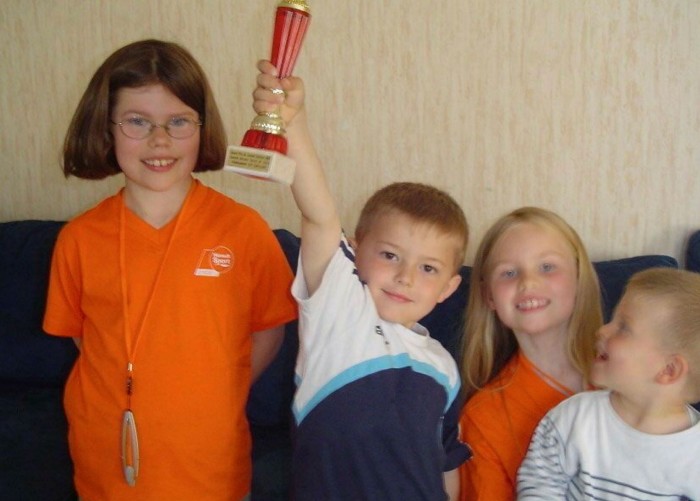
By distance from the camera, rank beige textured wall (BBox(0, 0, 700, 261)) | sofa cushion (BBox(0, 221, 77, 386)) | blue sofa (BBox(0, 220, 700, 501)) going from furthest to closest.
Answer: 1. sofa cushion (BBox(0, 221, 77, 386))
2. beige textured wall (BBox(0, 0, 700, 261))
3. blue sofa (BBox(0, 220, 700, 501))

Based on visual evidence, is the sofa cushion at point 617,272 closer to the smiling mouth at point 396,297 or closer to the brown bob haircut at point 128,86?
the smiling mouth at point 396,297

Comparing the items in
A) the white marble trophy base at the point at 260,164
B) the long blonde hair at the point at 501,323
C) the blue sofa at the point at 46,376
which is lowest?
the blue sofa at the point at 46,376

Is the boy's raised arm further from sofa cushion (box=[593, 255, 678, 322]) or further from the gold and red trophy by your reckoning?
sofa cushion (box=[593, 255, 678, 322])

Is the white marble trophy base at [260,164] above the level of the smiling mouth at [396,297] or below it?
above

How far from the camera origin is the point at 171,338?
1230 millimetres

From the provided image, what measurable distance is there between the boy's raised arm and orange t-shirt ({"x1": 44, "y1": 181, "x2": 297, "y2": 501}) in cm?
24

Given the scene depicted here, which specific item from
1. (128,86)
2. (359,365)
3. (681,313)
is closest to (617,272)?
(681,313)

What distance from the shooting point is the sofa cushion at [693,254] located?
5.82 feet

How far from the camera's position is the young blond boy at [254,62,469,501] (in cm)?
109

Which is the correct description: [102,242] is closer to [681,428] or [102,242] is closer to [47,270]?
[47,270]

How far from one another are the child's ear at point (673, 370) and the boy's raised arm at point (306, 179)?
2.01 ft

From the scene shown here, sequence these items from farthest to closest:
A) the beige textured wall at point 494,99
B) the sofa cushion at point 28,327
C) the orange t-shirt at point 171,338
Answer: the sofa cushion at point 28,327 → the beige textured wall at point 494,99 → the orange t-shirt at point 171,338

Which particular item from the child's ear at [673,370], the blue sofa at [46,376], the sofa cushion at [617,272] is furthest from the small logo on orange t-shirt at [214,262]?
the sofa cushion at [617,272]

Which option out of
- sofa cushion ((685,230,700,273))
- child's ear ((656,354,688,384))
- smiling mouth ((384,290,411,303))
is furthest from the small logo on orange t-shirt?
sofa cushion ((685,230,700,273))
